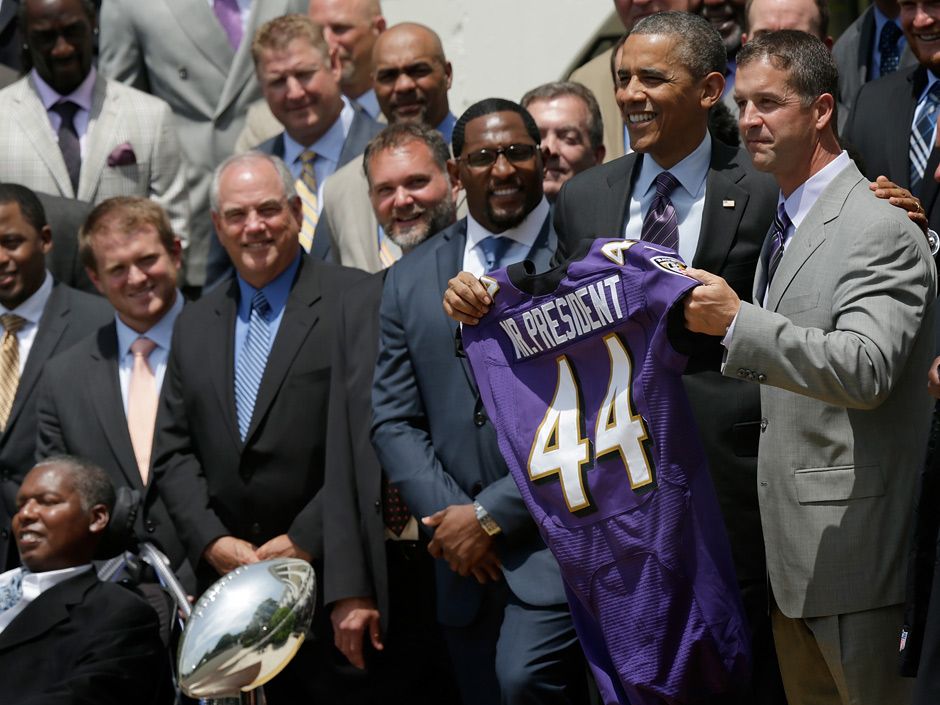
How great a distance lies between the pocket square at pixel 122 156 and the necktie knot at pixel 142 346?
1.41m

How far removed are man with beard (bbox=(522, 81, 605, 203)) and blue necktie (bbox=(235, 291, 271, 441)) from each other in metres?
1.29

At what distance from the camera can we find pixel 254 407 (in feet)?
21.0

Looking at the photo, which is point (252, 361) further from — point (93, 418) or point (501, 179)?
point (501, 179)

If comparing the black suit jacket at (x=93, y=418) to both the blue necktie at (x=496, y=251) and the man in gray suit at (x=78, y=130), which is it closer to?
the man in gray suit at (x=78, y=130)

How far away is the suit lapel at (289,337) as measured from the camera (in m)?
6.39

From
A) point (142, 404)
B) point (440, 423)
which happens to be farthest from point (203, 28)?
point (440, 423)

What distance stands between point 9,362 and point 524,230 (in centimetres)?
293

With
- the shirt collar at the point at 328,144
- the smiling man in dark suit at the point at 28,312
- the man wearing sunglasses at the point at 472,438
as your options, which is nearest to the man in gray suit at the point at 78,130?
the smiling man in dark suit at the point at 28,312

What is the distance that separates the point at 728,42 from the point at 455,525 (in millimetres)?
2873

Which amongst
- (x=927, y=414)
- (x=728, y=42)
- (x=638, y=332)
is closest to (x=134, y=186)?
(x=728, y=42)

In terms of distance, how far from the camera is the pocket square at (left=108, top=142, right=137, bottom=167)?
26.9 ft

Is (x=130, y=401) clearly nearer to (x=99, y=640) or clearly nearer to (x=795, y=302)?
(x=99, y=640)

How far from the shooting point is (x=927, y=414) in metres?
4.61

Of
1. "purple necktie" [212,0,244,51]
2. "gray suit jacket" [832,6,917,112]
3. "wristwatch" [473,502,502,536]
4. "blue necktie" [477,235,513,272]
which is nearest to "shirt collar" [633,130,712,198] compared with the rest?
"blue necktie" [477,235,513,272]
